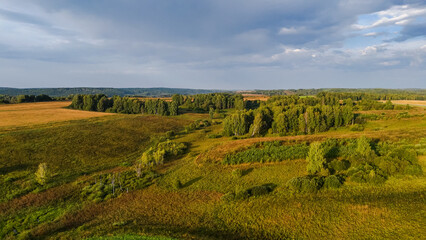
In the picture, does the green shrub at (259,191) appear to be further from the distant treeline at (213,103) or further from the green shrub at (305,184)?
the distant treeline at (213,103)

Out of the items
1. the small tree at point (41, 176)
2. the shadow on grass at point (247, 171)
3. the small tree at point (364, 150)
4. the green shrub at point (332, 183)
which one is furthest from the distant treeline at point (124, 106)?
the green shrub at point (332, 183)

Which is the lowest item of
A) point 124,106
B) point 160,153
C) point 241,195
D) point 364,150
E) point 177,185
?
point 177,185

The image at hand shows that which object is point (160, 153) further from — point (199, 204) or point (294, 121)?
point (294, 121)

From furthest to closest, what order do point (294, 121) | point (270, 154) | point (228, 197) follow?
point (294, 121) → point (270, 154) → point (228, 197)

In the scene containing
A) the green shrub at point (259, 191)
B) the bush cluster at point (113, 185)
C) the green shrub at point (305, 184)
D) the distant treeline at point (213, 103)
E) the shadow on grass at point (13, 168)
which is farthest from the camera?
the distant treeline at point (213, 103)

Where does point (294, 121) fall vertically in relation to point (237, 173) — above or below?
above

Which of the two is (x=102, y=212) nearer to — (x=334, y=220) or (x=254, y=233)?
(x=254, y=233)

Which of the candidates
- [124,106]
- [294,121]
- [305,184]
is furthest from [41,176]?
[124,106]

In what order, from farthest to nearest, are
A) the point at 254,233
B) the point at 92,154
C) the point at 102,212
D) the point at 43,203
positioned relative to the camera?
1. the point at 92,154
2. the point at 43,203
3. the point at 102,212
4. the point at 254,233

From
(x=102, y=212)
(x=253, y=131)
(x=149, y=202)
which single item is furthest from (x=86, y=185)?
(x=253, y=131)
